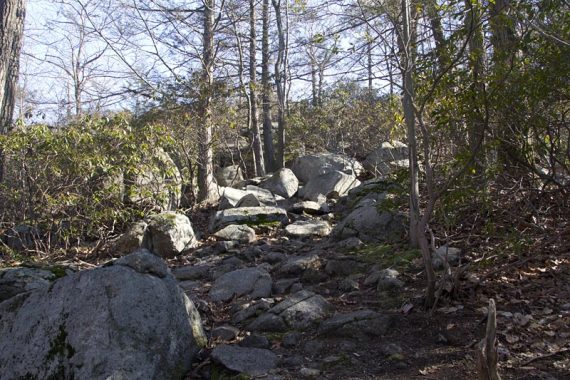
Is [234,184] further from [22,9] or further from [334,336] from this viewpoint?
[334,336]

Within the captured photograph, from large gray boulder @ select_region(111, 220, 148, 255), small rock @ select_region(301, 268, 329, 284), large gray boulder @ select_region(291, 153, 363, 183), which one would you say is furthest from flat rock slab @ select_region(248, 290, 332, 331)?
large gray boulder @ select_region(291, 153, 363, 183)

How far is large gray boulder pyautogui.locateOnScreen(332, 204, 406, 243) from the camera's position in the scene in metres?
7.45

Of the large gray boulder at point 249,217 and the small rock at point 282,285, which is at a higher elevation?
the large gray boulder at point 249,217

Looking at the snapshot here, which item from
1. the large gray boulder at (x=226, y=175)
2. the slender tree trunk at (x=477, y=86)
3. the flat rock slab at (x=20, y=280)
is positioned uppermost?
the slender tree trunk at (x=477, y=86)

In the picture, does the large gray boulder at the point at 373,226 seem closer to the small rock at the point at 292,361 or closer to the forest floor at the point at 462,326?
the forest floor at the point at 462,326

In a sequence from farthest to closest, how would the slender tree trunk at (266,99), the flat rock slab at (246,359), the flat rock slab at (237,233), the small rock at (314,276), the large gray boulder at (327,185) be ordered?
the slender tree trunk at (266,99), the large gray boulder at (327,185), the flat rock slab at (237,233), the small rock at (314,276), the flat rock slab at (246,359)

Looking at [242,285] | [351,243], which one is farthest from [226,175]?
[242,285]

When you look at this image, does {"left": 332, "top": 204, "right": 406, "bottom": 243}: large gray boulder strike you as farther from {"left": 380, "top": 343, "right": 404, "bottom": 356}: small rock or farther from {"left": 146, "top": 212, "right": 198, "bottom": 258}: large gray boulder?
{"left": 380, "top": 343, "right": 404, "bottom": 356}: small rock

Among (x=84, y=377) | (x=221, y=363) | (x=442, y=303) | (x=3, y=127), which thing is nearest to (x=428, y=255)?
(x=442, y=303)

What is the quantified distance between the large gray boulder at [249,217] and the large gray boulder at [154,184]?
90 centimetres

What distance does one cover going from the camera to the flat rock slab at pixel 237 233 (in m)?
8.73

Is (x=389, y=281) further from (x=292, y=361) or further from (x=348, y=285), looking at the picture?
(x=292, y=361)

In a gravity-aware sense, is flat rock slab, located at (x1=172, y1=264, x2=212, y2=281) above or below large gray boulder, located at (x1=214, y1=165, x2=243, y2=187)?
below

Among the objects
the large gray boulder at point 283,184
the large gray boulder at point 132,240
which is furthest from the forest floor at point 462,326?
the large gray boulder at point 283,184
